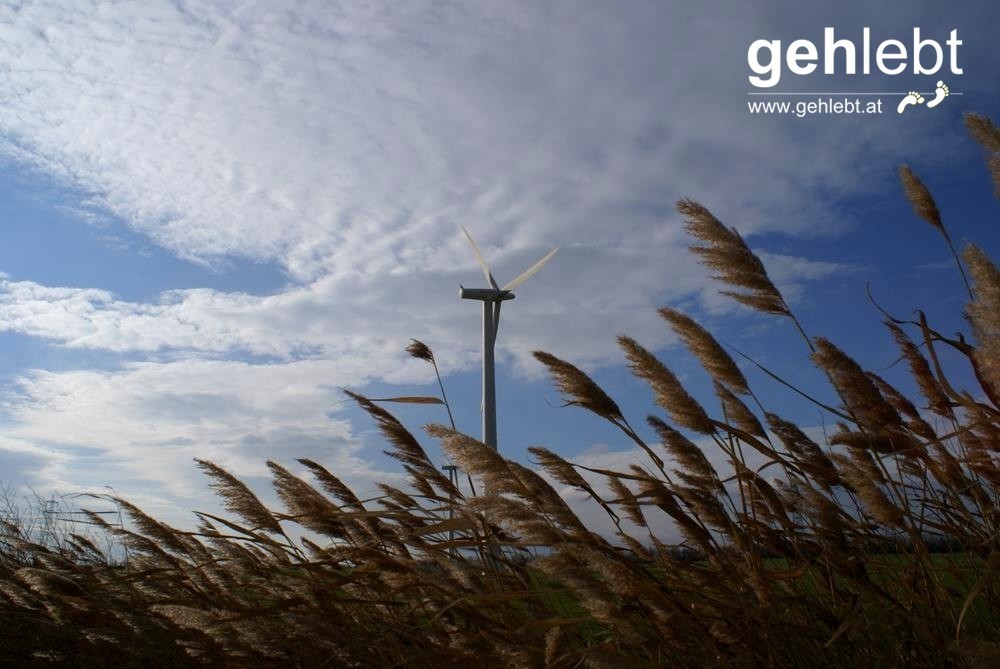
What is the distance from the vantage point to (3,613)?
17.4 feet

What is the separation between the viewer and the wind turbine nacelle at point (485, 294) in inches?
832

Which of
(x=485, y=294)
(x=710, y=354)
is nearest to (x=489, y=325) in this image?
(x=485, y=294)

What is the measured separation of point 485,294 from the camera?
2138cm

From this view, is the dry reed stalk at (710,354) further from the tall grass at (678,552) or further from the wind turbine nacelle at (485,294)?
the wind turbine nacelle at (485,294)

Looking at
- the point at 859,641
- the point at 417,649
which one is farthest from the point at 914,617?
the point at 417,649

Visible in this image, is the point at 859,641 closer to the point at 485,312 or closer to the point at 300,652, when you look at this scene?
the point at 300,652

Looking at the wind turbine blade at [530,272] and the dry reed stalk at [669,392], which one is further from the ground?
the wind turbine blade at [530,272]

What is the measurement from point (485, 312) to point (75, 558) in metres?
15.6

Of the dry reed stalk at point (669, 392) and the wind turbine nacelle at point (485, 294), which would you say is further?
the wind turbine nacelle at point (485, 294)

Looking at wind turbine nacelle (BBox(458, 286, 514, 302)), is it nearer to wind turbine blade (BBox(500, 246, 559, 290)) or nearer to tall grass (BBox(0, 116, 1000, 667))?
wind turbine blade (BBox(500, 246, 559, 290))

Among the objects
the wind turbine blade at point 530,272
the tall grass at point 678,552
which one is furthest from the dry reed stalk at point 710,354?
the wind turbine blade at point 530,272

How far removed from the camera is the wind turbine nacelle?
21.1m

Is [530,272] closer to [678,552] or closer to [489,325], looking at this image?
[489,325]

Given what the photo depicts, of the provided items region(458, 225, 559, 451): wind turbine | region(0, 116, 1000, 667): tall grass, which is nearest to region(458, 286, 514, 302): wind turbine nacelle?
region(458, 225, 559, 451): wind turbine
